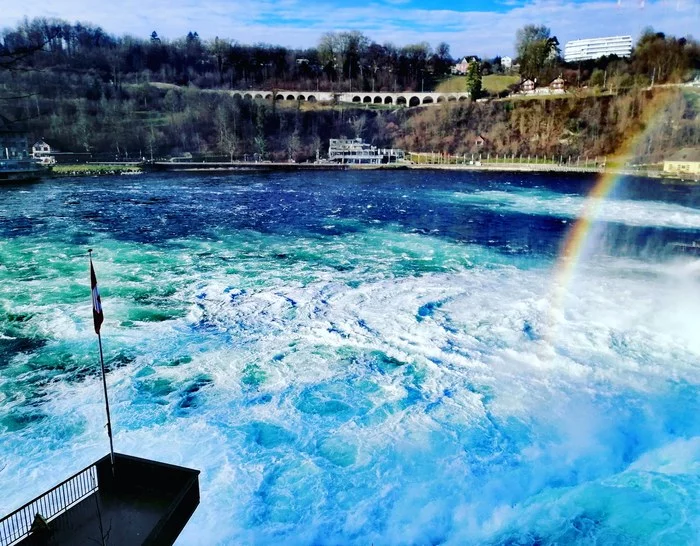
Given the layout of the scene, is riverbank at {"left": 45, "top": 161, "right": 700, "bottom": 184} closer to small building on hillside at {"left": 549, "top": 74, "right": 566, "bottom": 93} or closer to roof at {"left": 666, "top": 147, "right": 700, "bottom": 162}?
roof at {"left": 666, "top": 147, "right": 700, "bottom": 162}

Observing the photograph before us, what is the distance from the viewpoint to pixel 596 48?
9675 centimetres

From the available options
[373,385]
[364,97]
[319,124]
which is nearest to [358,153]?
[319,124]

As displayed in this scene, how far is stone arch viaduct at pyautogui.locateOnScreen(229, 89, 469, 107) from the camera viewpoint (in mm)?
103688

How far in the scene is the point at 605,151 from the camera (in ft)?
267

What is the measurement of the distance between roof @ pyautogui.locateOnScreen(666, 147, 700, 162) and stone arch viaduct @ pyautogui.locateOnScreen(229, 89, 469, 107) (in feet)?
143

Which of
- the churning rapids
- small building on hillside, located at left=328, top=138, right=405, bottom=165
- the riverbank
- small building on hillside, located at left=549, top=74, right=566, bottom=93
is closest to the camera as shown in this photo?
the churning rapids

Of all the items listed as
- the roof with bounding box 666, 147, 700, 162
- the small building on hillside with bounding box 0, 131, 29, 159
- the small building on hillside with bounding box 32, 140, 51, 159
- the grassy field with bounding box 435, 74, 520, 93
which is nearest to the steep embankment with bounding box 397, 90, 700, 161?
the roof with bounding box 666, 147, 700, 162

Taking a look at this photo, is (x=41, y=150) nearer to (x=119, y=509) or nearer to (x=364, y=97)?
(x=364, y=97)

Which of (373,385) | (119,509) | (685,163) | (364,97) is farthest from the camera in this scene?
(364,97)

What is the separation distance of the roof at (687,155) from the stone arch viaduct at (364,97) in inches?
1713

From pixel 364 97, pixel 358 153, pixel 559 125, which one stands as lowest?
pixel 358 153

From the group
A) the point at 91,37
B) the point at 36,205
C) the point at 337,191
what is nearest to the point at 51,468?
the point at 36,205

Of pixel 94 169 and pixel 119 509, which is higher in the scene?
pixel 119 509

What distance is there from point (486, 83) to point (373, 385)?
10614 cm
